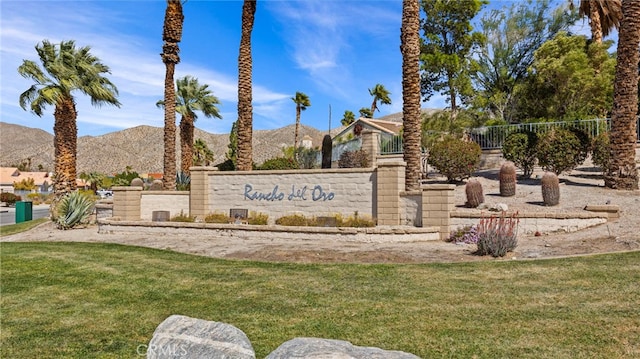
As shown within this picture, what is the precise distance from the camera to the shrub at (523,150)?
73.0ft

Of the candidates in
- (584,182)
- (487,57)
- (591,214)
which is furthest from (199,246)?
(487,57)

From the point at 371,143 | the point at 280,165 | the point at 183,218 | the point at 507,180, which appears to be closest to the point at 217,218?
the point at 183,218

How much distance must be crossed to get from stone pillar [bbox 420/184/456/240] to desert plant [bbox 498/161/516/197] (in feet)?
14.9

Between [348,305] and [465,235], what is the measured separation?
819 centimetres

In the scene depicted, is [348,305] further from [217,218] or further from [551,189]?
[551,189]

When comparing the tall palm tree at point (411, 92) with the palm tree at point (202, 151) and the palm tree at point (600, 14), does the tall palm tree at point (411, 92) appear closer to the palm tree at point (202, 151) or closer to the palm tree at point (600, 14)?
the palm tree at point (600, 14)

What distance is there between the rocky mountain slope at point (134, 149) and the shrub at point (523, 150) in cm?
9731

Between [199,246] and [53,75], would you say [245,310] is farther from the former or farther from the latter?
[53,75]

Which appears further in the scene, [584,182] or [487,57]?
[487,57]

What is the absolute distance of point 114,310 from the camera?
7625 mm

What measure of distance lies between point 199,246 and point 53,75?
16.9m

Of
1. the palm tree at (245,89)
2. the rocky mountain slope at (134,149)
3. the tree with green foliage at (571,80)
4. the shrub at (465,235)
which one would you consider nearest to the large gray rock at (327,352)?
the shrub at (465,235)

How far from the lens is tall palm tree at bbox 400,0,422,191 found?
17.8m

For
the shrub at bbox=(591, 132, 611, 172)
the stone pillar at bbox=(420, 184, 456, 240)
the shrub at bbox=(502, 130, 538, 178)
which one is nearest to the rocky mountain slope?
the shrub at bbox=(502, 130, 538, 178)
